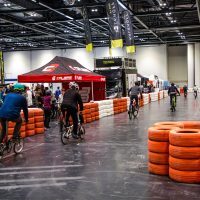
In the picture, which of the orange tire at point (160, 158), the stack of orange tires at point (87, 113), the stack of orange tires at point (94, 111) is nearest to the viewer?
the orange tire at point (160, 158)

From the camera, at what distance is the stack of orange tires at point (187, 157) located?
6430mm

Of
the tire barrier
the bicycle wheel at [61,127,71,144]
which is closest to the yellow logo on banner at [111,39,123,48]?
the bicycle wheel at [61,127,71,144]

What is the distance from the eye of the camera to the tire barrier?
6.44 m

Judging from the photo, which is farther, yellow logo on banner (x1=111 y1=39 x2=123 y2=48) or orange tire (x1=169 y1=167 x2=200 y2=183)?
yellow logo on banner (x1=111 y1=39 x2=123 y2=48)

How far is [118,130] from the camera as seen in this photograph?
48.3 ft

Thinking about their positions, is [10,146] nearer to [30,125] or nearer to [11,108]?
[11,108]

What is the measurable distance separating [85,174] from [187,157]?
210 centimetres

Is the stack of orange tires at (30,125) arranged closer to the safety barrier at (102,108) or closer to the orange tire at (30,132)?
the orange tire at (30,132)

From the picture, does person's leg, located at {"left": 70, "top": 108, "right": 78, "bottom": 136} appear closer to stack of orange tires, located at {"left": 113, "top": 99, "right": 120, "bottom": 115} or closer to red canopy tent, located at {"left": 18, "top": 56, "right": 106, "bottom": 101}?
red canopy tent, located at {"left": 18, "top": 56, "right": 106, "bottom": 101}

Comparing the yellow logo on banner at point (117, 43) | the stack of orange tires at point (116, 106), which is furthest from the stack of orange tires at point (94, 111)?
the stack of orange tires at point (116, 106)

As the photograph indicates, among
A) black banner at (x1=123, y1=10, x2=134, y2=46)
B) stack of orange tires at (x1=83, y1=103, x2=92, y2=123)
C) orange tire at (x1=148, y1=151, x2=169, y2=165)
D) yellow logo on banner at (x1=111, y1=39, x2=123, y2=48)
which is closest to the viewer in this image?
orange tire at (x1=148, y1=151, x2=169, y2=165)

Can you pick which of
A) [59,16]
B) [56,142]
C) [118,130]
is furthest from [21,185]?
[59,16]

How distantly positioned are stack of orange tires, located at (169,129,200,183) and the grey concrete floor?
18 cm

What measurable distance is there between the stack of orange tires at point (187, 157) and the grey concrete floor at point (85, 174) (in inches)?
7.2
